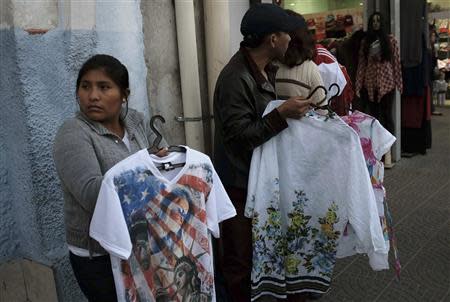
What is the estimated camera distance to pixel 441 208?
16.8ft

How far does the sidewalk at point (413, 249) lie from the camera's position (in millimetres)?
3525

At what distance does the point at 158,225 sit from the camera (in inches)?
76.9

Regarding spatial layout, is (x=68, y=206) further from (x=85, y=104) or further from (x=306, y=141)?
(x=306, y=141)

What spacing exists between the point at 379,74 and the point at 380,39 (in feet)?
1.42

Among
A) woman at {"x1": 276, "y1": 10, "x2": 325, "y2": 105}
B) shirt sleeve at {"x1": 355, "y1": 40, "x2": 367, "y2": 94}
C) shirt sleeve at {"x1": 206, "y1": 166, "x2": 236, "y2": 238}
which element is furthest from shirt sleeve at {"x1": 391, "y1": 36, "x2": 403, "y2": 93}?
shirt sleeve at {"x1": 206, "y1": 166, "x2": 236, "y2": 238}

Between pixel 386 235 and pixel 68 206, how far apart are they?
173cm

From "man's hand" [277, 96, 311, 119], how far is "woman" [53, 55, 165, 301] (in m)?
0.83

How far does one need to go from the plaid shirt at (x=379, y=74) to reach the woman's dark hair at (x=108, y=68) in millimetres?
4749

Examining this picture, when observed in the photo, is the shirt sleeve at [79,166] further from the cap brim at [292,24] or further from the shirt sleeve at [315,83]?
the shirt sleeve at [315,83]

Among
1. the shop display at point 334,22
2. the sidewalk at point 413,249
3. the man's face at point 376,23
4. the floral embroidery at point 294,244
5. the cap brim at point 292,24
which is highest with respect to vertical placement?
the shop display at point 334,22

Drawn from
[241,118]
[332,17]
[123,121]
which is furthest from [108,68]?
[332,17]

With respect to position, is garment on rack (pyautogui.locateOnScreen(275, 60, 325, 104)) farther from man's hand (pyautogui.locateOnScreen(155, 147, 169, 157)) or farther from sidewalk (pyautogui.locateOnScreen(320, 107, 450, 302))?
sidewalk (pyautogui.locateOnScreen(320, 107, 450, 302))

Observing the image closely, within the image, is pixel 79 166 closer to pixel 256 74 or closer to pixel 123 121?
pixel 123 121

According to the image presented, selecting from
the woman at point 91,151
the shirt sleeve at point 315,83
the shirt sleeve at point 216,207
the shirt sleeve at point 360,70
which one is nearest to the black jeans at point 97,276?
the woman at point 91,151
